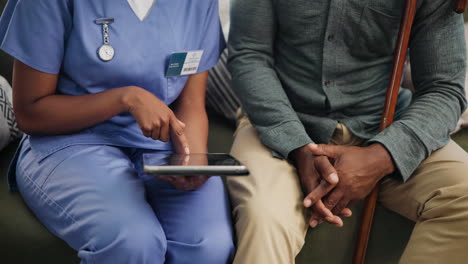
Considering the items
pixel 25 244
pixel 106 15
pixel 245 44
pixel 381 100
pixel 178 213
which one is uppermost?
pixel 106 15

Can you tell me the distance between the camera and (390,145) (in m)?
1.20

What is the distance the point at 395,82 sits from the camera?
1.26m

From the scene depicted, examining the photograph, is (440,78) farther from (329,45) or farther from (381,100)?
(329,45)

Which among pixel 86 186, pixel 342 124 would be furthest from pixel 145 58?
pixel 342 124

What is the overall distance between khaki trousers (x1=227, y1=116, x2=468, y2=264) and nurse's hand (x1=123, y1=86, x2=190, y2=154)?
0.78 feet

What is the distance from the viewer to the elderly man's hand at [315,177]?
114cm

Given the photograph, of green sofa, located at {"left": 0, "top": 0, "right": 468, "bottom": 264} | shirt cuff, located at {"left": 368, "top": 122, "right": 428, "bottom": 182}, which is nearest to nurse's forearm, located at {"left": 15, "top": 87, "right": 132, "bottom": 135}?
green sofa, located at {"left": 0, "top": 0, "right": 468, "bottom": 264}

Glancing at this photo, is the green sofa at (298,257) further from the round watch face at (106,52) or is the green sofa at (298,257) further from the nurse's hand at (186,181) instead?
the round watch face at (106,52)

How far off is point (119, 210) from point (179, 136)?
201mm

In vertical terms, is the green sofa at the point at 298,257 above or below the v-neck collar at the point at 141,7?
below

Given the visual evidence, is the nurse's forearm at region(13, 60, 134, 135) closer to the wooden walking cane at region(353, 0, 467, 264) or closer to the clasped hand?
the clasped hand

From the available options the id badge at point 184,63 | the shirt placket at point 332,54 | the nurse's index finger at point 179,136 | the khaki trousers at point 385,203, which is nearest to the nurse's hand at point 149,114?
the nurse's index finger at point 179,136

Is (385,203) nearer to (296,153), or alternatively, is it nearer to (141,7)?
(296,153)

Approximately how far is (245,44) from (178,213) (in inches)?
20.3
